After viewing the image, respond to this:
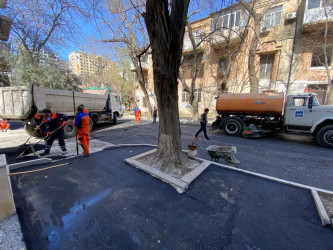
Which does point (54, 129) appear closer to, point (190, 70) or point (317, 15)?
point (190, 70)

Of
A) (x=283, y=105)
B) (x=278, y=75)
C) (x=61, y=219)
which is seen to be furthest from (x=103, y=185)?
(x=278, y=75)

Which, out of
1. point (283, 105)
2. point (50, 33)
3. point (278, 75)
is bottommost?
point (283, 105)

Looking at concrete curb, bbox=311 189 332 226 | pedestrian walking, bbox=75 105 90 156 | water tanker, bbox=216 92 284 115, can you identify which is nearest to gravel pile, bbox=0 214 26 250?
pedestrian walking, bbox=75 105 90 156

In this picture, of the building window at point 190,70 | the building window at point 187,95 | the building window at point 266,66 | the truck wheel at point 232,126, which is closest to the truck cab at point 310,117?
the truck wheel at point 232,126

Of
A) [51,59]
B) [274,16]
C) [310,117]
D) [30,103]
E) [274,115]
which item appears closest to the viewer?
[30,103]

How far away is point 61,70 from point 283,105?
1981 cm

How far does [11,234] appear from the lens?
1.70 meters

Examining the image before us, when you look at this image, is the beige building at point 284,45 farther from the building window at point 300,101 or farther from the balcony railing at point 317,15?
the building window at point 300,101

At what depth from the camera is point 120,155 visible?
14.4ft

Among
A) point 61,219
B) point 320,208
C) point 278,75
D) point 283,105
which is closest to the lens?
point 61,219

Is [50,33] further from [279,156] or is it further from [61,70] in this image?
[279,156]

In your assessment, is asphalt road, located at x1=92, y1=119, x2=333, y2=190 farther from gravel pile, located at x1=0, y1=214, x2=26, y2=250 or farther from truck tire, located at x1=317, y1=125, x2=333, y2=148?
gravel pile, located at x1=0, y1=214, x2=26, y2=250

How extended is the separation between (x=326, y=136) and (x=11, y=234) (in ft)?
31.3

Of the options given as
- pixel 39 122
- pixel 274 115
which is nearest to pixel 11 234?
pixel 39 122
